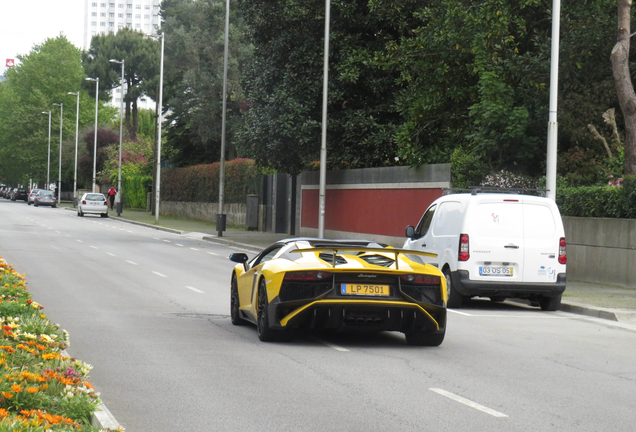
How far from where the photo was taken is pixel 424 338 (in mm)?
10477

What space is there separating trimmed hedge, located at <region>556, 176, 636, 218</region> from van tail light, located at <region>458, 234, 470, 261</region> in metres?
5.49

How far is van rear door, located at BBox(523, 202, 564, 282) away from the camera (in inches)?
598

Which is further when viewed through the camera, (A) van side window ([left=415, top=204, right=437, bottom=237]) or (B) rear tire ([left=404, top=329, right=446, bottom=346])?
(A) van side window ([left=415, top=204, right=437, bottom=237])

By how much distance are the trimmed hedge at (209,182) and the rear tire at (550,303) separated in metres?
31.6

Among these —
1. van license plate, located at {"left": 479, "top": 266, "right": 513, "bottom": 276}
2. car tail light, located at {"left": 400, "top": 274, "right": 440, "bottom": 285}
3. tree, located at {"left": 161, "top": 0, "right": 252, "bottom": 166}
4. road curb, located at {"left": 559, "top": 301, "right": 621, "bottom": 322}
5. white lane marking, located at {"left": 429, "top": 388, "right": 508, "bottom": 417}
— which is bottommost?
road curb, located at {"left": 559, "top": 301, "right": 621, "bottom": 322}

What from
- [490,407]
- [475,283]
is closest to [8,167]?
[475,283]

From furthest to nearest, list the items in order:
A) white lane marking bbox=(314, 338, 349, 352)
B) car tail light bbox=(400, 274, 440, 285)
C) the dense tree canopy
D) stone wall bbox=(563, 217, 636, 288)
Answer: the dense tree canopy, stone wall bbox=(563, 217, 636, 288), white lane marking bbox=(314, 338, 349, 352), car tail light bbox=(400, 274, 440, 285)

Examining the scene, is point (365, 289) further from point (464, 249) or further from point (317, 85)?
point (317, 85)

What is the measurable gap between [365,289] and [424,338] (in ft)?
3.42

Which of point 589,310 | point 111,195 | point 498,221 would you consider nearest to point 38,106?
point 111,195

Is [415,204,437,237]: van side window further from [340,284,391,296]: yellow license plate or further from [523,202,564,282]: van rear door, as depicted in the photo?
[340,284,391,296]: yellow license plate

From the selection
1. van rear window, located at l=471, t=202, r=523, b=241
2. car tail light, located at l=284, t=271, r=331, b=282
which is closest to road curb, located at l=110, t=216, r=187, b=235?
van rear window, located at l=471, t=202, r=523, b=241

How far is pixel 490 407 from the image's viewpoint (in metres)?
7.23

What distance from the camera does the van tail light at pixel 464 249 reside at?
49.8 ft
